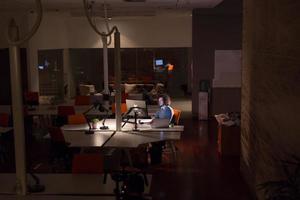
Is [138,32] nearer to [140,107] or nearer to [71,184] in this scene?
[140,107]

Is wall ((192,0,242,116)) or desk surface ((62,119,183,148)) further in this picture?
wall ((192,0,242,116))

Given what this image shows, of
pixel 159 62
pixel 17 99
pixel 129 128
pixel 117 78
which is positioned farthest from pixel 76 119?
pixel 159 62

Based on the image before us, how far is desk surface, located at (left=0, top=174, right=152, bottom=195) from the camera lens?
16.9 ft

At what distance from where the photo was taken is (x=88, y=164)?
5922 millimetres

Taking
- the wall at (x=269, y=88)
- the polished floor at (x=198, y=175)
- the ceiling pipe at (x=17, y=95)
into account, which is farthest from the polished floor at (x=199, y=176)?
the ceiling pipe at (x=17, y=95)

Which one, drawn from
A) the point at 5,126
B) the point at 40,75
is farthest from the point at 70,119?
the point at 40,75

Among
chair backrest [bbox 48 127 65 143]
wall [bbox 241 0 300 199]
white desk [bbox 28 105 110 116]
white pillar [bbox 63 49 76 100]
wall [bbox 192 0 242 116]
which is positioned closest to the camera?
wall [bbox 241 0 300 199]

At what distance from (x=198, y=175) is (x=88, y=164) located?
3.14 meters

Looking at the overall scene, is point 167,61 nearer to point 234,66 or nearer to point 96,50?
point 96,50

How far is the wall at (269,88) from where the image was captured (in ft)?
16.2

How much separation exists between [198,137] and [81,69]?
8.98 meters

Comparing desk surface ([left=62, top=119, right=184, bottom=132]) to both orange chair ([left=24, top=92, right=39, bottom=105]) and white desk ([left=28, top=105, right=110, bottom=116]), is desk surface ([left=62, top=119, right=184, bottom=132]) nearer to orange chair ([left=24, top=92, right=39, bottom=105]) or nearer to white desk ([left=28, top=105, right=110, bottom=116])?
white desk ([left=28, top=105, right=110, bottom=116])

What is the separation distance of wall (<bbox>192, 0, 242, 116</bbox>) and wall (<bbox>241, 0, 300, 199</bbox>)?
6192mm

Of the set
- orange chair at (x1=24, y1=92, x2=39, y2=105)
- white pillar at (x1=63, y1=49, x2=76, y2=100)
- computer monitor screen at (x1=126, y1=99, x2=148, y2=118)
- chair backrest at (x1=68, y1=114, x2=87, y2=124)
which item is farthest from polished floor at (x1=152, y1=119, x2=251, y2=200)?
white pillar at (x1=63, y1=49, x2=76, y2=100)
